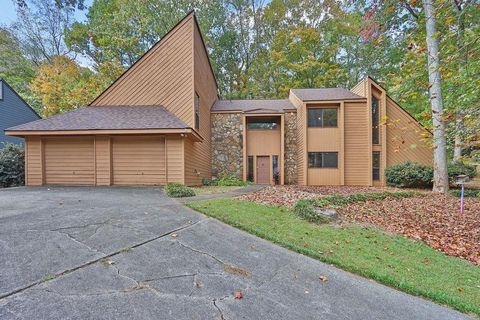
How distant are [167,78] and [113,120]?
3.21 m

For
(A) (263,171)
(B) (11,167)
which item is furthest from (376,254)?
(B) (11,167)

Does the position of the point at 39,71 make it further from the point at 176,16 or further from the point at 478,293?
the point at 478,293

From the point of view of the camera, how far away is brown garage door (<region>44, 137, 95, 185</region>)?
408 inches

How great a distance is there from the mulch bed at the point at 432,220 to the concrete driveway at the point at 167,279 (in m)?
2.76

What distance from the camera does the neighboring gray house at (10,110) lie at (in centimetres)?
1645

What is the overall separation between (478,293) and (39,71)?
1161 inches

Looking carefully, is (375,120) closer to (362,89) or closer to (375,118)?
(375,118)

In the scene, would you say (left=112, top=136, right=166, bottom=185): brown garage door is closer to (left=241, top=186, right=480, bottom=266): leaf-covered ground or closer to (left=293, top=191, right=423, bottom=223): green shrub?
(left=241, top=186, right=480, bottom=266): leaf-covered ground

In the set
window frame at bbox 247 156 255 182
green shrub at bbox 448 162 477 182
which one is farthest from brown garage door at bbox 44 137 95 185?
green shrub at bbox 448 162 477 182

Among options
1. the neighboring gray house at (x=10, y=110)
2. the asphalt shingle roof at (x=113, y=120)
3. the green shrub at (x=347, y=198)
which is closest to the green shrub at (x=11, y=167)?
the asphalt shingle roof at (x=113, y=120)

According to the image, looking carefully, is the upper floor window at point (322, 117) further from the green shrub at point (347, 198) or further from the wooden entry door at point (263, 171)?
the green shrub at point (347, 198)

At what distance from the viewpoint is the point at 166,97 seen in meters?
11.6

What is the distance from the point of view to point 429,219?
645cm

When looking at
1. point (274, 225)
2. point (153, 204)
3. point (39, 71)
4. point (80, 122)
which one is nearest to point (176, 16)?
point (39, 71)
